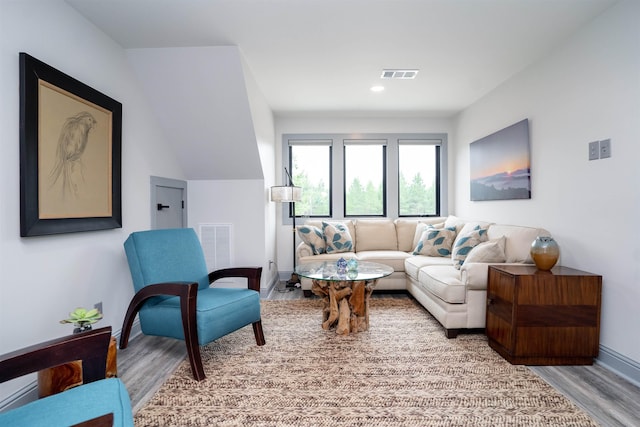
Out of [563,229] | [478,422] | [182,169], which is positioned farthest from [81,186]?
[563,229]

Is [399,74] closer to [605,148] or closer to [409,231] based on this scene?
[605,148]

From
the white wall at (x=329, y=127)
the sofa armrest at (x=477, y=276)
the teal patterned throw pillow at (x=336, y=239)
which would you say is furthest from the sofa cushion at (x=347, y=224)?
the sofa armrest at (x=477, y=276)

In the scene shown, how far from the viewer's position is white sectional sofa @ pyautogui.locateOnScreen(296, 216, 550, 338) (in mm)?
2686

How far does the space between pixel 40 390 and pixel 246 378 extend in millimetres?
1055

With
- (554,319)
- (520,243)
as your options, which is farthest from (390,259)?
(554,319)

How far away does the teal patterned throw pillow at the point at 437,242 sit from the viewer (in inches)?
156

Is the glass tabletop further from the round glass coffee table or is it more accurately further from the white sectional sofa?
the white sectional sofa

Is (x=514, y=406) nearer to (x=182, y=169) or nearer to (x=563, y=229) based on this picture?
(x=563, y=229)

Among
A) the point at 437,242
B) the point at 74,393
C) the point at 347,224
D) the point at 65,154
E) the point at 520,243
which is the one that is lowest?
the point at 74,393

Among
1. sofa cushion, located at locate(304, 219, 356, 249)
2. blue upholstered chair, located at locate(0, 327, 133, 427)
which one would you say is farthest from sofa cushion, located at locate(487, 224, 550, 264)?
blue upholstered chair, located at locate(0, 327, 133, 427)

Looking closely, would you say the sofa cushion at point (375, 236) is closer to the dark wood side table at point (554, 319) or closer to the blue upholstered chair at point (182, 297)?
the blue upholstered chair at point (182, 297)

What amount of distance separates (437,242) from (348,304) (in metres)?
1.77

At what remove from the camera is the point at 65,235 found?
207 cm

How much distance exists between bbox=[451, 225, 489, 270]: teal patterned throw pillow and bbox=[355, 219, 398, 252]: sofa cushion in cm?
127
